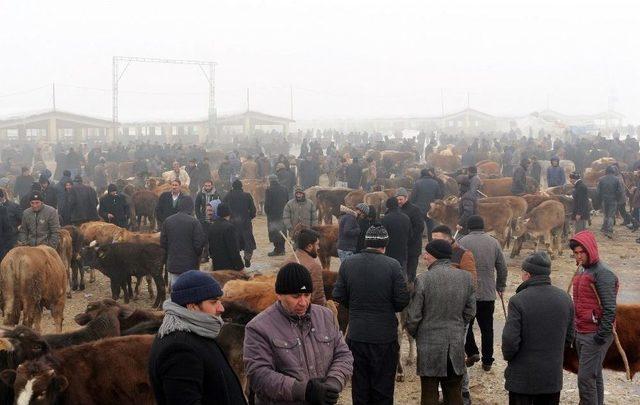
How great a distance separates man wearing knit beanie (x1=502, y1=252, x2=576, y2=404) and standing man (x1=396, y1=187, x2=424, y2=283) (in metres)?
4.78

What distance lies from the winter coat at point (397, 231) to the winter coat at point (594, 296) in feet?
12.2

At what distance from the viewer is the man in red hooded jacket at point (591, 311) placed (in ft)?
18.9

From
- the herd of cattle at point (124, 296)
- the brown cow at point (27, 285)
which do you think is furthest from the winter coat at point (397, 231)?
the brown cow at point (27, 285)

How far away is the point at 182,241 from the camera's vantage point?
386 inches

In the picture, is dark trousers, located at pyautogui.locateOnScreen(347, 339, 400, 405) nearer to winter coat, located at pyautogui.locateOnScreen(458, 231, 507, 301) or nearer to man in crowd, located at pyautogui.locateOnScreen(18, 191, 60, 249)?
winter coat, located at pyautogui.locateOnScreen(458, 231, 507, 301)

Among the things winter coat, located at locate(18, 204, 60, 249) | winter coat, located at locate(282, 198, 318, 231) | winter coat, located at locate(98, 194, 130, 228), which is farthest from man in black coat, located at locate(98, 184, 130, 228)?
winter coat, located at locate(282, 198, 318, 231)

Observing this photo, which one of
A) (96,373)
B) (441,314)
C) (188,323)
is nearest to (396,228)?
(441,314)

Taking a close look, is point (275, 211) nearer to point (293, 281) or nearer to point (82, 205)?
point (82, 205)

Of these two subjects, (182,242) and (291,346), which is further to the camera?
(182,242)

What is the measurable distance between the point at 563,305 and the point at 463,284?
34.5 inches

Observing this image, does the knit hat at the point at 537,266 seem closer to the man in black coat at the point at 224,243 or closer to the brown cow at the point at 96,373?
the brown cow at the point at 96,373

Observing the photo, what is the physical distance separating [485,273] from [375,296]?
89.6 inches

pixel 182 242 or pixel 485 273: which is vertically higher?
pixel 182 242

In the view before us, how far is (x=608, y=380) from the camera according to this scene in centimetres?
763
